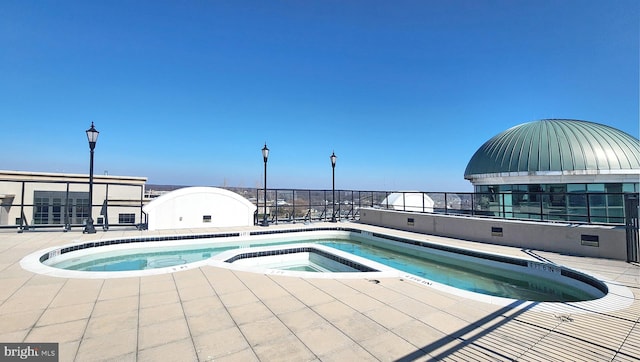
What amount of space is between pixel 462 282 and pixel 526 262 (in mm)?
1485

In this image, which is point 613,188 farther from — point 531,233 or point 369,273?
point 369,273

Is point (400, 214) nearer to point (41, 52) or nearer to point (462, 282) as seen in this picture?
point (462, 282)

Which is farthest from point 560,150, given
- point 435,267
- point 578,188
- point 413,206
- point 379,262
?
point 379,262

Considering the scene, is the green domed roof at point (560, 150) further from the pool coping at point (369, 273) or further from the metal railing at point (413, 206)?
the pool coping at point (369, 273)

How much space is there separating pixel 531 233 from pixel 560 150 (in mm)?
8279

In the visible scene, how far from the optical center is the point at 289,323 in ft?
9.07

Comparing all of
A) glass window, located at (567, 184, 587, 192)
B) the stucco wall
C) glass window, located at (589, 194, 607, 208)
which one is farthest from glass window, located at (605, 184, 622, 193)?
the stucco wall

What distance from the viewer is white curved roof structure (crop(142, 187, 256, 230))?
9.74 meters

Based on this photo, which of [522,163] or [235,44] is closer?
[235,44]

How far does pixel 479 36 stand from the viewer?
36.1 ft

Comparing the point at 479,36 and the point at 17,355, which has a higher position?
the point at 479,36

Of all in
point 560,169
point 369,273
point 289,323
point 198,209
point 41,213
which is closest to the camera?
point 289,323

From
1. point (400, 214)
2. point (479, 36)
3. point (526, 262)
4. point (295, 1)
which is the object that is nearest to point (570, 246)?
point (526, 262)

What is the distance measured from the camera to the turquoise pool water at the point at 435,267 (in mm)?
4777
